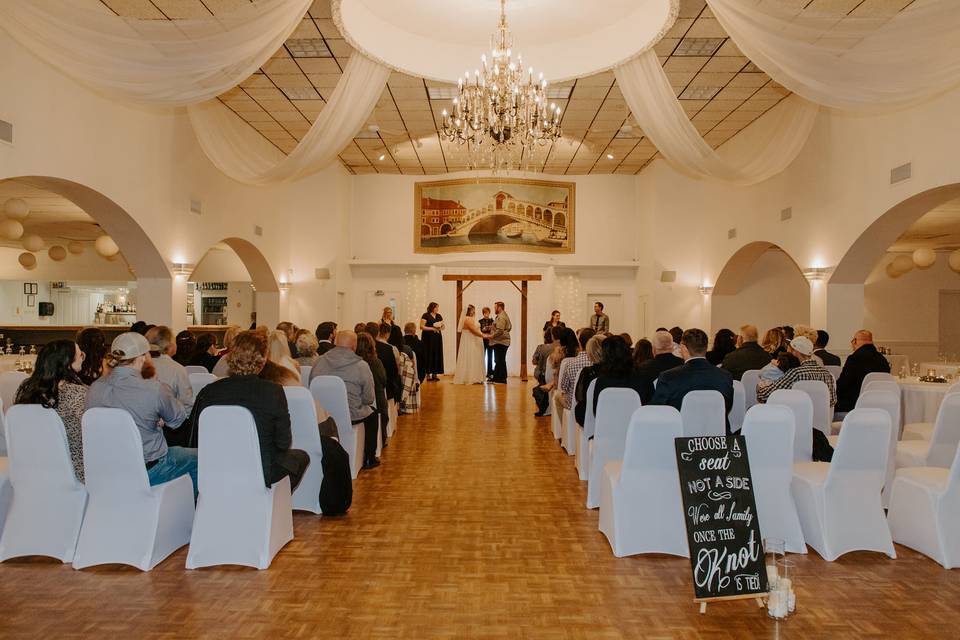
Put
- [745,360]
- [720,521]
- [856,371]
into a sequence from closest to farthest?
[720,521], [856,371], [745,360]

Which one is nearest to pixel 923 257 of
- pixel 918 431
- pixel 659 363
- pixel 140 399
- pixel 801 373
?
pixel 918 431

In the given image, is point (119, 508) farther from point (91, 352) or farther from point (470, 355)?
point (470, 355)

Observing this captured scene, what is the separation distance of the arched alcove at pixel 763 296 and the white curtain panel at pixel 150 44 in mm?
10051

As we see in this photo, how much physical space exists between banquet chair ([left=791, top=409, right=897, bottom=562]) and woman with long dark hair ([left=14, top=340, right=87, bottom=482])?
13.6 ft

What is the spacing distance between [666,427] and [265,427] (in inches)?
86.3

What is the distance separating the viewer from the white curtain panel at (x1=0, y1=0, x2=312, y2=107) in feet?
15.3

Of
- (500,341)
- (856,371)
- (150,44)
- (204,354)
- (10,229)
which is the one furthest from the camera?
(500,341)

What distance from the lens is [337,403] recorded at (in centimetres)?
546

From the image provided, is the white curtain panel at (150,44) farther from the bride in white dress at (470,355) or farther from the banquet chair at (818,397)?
the bride in white dress at (470,355)

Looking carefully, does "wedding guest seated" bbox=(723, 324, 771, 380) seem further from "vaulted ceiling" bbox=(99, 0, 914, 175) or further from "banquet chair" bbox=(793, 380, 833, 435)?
"vaulted ceiling" bbox=(99, 0, 914, 175)

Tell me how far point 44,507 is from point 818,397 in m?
5.12

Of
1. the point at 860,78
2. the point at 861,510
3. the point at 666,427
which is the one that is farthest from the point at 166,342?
the point at 860,78

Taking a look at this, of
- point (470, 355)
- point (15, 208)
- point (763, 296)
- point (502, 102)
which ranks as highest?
point (502, 102)

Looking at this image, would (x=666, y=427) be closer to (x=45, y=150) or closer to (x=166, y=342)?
(x=166, y=342)
